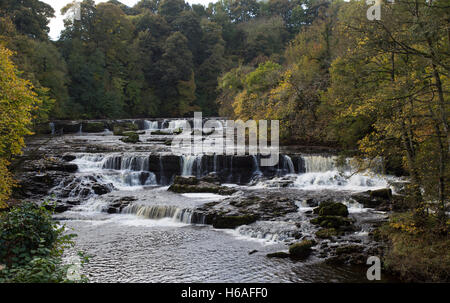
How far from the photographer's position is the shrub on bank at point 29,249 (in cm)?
535

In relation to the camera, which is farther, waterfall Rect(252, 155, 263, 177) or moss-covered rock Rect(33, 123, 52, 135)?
moss-covered rock Rect(33, 123, 52, 135)

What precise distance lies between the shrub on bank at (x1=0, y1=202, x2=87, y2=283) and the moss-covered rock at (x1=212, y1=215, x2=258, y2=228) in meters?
6.94

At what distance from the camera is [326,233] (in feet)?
36.9

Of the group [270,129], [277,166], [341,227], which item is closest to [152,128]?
[270,129]

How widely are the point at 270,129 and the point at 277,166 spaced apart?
657 centimetres

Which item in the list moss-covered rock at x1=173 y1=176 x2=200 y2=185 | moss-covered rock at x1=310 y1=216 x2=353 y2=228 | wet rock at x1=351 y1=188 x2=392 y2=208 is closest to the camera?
moss-covered rock at x1=310 y1=216 x2=353 y2=228

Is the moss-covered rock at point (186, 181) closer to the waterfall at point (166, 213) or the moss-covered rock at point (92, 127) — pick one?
the waterfall at point (166, 213)

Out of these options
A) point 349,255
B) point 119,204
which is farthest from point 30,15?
point 349,255

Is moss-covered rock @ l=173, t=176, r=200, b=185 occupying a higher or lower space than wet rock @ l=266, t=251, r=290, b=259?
higher

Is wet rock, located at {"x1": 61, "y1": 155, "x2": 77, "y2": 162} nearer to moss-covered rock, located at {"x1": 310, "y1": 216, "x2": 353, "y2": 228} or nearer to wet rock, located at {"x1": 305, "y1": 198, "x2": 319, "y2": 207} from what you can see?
wet rock, located at {"x1": 305, "y1": 198, "x2": 319, "y2": 207}

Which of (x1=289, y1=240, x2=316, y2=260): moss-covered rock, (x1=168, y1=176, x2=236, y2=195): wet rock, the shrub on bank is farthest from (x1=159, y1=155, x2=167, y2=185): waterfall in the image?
the shrub on bank

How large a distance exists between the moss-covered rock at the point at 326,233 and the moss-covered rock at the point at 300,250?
41.9 inches

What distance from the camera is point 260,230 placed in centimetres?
1201

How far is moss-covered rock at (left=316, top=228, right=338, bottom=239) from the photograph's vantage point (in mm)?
11117
